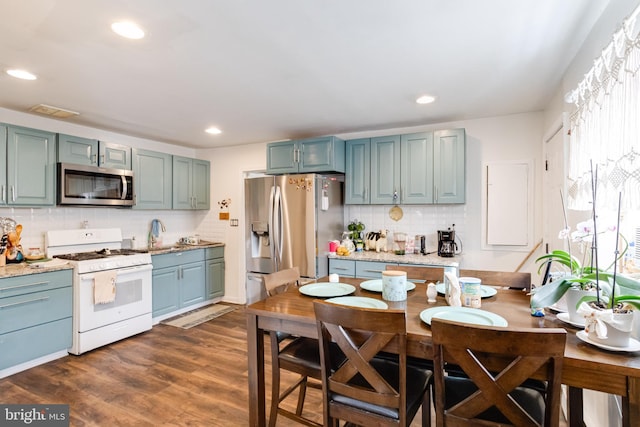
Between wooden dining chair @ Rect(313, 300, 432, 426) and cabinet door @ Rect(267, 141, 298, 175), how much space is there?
2812mm

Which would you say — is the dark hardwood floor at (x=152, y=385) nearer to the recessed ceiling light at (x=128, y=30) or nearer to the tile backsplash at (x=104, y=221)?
the tile backsplash at (x=104, y=221)

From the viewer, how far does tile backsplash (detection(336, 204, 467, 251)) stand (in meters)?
3.65

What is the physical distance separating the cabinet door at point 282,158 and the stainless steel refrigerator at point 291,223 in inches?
9.6

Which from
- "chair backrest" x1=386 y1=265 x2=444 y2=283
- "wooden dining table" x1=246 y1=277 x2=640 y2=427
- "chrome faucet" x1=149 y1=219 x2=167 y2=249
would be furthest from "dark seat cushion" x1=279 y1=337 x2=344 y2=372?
"chrome faucet" x1=149 y1=219 x2=167 y2=249

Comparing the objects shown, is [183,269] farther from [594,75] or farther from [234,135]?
[594,75]

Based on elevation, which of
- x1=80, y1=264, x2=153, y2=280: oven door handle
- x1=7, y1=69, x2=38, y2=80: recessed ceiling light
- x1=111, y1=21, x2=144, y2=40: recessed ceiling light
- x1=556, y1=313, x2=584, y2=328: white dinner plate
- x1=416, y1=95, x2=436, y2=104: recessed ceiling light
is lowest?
x1=80, y1=264, x2=153, y2=280: oven door handle

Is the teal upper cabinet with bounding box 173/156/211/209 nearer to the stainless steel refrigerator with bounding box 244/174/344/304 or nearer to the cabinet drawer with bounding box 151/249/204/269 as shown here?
the cabinet drawer with bounding box 151/249/204/269

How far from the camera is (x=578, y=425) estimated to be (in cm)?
154

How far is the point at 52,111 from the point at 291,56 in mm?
2574

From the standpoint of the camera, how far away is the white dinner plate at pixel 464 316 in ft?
4.46

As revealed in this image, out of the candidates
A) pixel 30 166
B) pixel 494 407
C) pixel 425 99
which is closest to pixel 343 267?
pixel 425 99

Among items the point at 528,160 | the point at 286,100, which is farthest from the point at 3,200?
the point at 528,160

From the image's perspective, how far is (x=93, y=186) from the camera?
3605 millimetres

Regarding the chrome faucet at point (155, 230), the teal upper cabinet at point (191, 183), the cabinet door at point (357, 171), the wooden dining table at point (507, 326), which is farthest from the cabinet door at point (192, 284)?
the wooden dining table at point (507, 326)
